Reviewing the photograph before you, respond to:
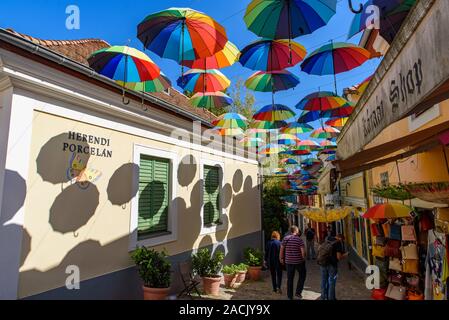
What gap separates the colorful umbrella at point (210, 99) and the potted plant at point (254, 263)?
214 inches

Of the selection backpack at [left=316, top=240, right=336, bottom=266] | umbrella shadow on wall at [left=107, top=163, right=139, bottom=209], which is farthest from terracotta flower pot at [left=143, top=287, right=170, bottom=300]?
backpack at [left=316, top=240, right=336, bottom=266]

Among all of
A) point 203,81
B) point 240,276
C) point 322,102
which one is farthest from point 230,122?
point 240,276

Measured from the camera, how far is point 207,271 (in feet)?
25.8

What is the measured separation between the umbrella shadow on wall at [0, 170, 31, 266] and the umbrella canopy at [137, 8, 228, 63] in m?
2.85

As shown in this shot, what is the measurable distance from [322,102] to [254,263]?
5.80 metres

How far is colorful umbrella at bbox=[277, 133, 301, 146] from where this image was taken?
1238cm

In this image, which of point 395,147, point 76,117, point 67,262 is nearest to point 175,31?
point 76,117

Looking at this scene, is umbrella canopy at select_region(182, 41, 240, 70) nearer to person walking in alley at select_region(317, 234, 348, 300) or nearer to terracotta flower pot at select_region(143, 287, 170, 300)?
terracotta flower pot at select_region(143, 287, 170, 300)

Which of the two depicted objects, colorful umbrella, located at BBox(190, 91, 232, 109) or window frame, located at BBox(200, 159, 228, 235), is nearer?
colorful umbrella, located at BBox(190, 91, 232, 109)

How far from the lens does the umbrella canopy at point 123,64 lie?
498cm

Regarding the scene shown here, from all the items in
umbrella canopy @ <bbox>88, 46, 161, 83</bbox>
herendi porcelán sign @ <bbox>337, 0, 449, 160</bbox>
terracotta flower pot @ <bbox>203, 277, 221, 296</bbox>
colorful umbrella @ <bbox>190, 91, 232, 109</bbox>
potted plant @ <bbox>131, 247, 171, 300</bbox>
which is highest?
colorful umbrella @ <bbox>190, 91, 232, 109</bbox>

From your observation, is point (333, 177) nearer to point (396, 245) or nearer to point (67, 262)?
point (396, 245)

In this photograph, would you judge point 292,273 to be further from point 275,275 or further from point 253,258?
point 253,258

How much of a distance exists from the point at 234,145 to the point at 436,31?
1011 cm
